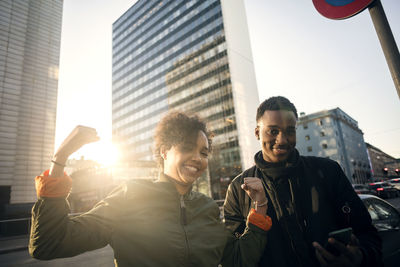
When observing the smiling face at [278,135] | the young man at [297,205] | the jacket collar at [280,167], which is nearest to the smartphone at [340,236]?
the young man at [297,205]

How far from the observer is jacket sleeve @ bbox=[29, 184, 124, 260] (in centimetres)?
107

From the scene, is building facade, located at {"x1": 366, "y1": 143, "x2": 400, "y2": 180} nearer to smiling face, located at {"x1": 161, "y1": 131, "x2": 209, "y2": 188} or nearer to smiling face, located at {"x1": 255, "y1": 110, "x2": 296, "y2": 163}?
smiling face, located at {"x1": 255, "y1": 110, "x2": 296, "y2": 163}

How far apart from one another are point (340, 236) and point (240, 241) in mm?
714

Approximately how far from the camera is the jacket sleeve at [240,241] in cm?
159

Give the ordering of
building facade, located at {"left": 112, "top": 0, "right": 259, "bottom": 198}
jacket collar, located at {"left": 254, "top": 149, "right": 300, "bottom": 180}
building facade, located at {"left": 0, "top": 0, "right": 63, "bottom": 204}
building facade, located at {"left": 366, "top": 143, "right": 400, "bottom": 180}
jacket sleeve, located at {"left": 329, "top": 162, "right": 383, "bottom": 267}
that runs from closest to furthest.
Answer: jacket sleeve, located at {"left": 329, "top": 162, "right": 383, "bottom": 267} → jacket collar, located at {"left": 254, "top": 149, "right": 300, "bottom": 180} → building facade, located at {"left": 0, "top": 0, "right": 63, "bottom": 204} → building facade, located at {"left": 112, "top": 0, "right": 259, "bottom": 198} → building facade, located at {"left": 366, "top": 143, "right": 400, "bottom": 180}

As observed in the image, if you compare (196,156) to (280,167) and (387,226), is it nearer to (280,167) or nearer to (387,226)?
(280,167)

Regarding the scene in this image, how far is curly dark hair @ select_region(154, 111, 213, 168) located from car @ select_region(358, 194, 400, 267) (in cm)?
365

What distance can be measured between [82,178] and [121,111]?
53218 mm

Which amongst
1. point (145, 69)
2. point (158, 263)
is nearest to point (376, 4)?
A: point (158, 263)

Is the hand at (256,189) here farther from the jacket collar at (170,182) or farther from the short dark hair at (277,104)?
the short dark hair at (277,104)

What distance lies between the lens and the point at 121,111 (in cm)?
7162

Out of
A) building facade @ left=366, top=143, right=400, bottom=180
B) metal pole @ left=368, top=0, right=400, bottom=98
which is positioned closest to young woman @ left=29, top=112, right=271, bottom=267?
metal pole @ left=368, top=0, right=400, bottom=98

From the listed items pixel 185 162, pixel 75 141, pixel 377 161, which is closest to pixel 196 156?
pixel 185 162

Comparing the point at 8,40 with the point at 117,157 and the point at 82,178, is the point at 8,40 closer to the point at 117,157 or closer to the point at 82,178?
the point at 82,178
